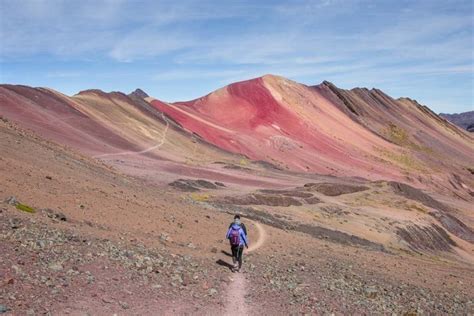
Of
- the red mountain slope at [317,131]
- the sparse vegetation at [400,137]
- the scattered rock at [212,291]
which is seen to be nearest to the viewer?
the scattered rock at [212,291]

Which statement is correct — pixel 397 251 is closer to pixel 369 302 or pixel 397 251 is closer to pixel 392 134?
pixel 369 302

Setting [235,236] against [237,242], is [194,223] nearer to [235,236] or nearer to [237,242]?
[235,236]

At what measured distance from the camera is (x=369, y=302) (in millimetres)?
13820

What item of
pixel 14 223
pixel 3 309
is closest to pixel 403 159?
pixel 14 223

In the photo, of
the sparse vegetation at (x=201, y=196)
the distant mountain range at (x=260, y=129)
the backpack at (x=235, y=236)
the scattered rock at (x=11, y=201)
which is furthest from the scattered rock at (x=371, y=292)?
the distant mountain range at (x=260, y=129)

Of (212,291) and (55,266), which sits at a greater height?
(55,266)

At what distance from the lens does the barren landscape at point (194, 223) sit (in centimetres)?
1123

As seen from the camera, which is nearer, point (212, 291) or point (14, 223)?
point (212, 291)

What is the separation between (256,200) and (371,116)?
70360mm

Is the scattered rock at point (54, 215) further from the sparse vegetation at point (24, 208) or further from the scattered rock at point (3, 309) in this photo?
the scattered rock at point (3, 309)

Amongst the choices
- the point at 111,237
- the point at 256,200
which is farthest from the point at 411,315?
the point at 256,200

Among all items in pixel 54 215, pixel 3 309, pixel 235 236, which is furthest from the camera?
pixel 54 215

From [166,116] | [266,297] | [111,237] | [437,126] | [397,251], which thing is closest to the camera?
[266,297]

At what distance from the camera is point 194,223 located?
1955 cm
